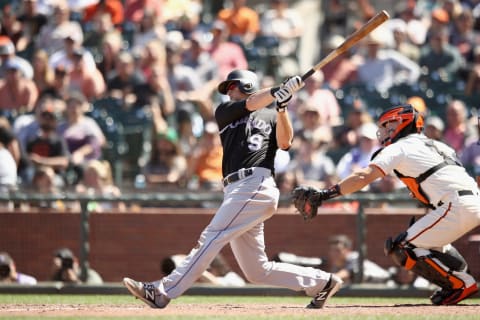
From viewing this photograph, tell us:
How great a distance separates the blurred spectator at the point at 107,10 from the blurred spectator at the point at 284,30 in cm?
243

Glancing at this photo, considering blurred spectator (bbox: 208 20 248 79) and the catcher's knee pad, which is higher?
blurred spectator (bbox: 208 20 248 79)

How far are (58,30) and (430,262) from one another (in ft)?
32.4

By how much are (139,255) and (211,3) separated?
25.4 feet

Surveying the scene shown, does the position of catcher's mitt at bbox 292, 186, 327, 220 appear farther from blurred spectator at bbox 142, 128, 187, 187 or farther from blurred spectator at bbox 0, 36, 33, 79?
blurred spectator at bbox 0, 36, 33, 79

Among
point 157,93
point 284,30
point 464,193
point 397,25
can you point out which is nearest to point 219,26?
point 284,30

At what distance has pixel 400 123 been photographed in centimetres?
857

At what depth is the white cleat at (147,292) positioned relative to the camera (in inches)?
317

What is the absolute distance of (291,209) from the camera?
38.8 feet

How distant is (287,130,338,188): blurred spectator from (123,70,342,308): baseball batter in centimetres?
450

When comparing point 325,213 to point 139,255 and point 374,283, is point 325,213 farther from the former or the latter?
point 139,255

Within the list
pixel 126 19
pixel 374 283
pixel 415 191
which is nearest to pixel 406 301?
pixel 374 283

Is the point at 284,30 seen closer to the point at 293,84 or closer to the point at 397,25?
the point at 397,25

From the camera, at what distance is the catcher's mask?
8.58 metres

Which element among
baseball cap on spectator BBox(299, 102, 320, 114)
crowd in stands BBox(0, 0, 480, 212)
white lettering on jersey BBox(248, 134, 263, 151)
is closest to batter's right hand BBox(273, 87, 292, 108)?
white lettering on jersey BBox(248, 134, 263, 151)
